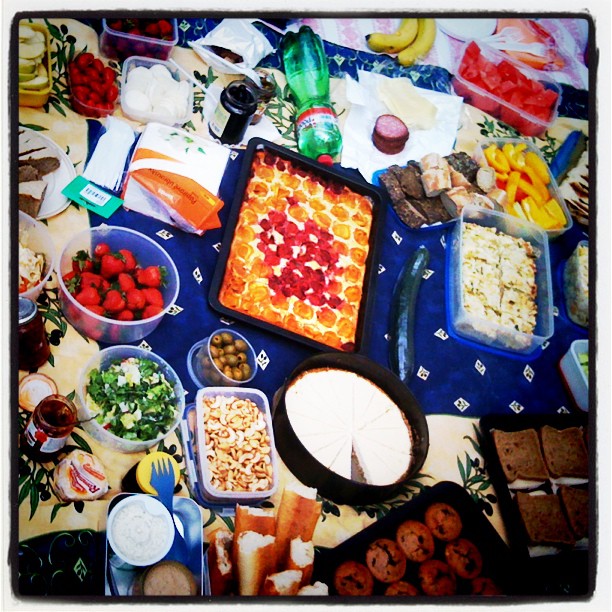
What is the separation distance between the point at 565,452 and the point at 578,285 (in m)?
0.56

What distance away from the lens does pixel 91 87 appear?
7.73ft

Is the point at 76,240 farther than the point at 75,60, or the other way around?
the point at 75,60

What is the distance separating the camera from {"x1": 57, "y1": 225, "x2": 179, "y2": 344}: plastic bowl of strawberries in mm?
2062

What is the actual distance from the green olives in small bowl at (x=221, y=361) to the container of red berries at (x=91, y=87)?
874mm

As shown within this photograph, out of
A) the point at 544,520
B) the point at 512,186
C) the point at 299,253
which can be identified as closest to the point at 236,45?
the point at 299,253

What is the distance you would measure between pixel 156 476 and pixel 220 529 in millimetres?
230

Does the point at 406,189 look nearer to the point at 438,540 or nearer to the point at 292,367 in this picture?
the point at 292,367

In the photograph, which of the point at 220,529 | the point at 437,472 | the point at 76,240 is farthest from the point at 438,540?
the point at 76,240

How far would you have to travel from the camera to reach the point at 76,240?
7.02 feet

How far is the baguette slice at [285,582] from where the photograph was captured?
194 centimetres

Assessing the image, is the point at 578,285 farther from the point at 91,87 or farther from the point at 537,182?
the point at 91,87

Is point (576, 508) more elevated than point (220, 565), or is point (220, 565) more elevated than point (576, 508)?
point (576, 508)

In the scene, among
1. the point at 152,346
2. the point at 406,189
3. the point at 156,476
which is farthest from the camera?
the point at 406,189

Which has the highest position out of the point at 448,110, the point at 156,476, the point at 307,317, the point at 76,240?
the point at 448,110
